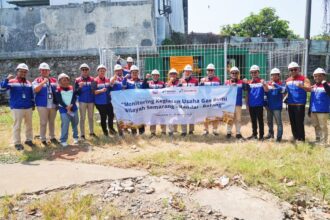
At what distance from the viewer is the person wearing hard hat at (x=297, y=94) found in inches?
294

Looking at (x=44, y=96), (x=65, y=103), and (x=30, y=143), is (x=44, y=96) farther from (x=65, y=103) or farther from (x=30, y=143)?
(x=30, y=143)

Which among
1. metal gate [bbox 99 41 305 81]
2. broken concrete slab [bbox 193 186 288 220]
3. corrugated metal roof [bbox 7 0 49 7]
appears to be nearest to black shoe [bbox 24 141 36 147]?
broken concrete slab [bbox 193 186 288 220]

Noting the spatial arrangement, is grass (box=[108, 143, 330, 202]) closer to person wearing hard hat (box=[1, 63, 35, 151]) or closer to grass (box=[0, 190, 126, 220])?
grass (box=[0, 190, 126, 220])

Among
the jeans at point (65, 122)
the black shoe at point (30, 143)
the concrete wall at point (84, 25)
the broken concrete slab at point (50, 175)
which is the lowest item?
the broken concrete slab at point (50, 175)

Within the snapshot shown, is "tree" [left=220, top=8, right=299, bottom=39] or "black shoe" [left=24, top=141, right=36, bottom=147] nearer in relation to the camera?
"black shoe" [left=24, top=141, right=36, bottom=147]

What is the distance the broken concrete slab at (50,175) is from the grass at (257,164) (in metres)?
0.43

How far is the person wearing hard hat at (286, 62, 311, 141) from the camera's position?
7465mm

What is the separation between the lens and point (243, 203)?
5.34m

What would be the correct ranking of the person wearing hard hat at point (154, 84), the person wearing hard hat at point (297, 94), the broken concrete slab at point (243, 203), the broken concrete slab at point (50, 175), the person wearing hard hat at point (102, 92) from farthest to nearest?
the person wearing hard hat at point (154, 84)
the person wearing hard hat at point (102, 92)
the person wearing hard hat at point (297, 94)
the broken concrete slab at point (50, 175)
the broken concrete slab at point (243, 203)

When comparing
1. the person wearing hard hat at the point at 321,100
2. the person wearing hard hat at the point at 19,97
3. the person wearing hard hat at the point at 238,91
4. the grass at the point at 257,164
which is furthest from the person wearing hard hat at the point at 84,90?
the person wearing hard hat at the point at 321,100

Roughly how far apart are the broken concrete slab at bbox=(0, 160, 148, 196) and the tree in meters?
36.9

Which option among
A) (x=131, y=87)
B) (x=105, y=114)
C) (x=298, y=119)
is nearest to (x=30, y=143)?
(x=105, y=114)

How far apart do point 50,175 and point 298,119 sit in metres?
5.01

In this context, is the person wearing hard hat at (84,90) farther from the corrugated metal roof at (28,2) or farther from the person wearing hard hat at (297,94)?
the corrugated metal roof at (28,2)
